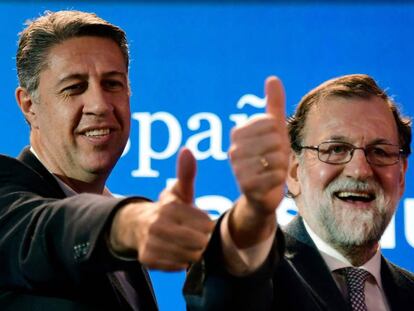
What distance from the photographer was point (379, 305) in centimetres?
178

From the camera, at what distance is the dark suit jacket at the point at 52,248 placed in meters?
1.15

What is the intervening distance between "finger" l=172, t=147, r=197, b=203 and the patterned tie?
2.37 feet

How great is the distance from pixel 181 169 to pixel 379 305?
836 millimetres

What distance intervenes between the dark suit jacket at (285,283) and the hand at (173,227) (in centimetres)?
16

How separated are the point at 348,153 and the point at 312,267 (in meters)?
0.25

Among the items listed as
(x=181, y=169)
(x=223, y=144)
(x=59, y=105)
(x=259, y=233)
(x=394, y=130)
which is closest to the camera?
(x=181, y=169)

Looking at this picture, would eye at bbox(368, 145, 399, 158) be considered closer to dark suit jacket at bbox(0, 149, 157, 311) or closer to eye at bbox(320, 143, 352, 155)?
eye at bbox(320, 143, 352, 155)

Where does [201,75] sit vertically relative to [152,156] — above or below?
above

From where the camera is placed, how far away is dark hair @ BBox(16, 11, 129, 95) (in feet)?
5.58

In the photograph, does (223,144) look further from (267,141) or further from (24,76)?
(267,141)

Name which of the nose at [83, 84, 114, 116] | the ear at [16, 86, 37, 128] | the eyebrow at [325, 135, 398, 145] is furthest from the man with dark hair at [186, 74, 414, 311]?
the ear at [16, 86, 37, 128]

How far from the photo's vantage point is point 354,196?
1.84 metres

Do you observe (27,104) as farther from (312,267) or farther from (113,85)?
(312,267)

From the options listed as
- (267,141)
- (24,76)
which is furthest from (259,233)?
(24,76)
